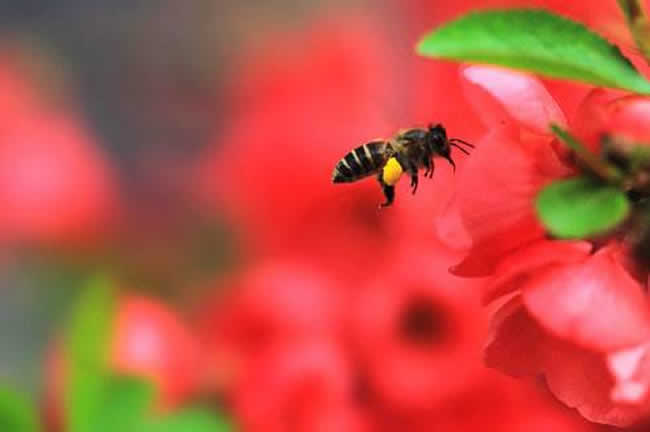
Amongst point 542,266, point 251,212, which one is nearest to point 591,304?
point 542,266

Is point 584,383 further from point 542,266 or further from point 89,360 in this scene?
point 89,360

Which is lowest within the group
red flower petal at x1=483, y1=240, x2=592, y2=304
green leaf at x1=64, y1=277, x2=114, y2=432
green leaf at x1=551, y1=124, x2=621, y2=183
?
red flower petal at x1=483, y1=240, x2=592, y2=304

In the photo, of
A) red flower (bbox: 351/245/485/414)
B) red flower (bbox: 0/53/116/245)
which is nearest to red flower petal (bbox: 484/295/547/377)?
red flower (bbox: 351/245/485/414)

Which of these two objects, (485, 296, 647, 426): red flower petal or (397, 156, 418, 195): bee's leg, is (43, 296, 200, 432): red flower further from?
(485, 296, 647, 426): red flower petal

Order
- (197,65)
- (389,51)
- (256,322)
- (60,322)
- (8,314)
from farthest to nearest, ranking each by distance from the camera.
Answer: (197,65), (389,51), (8,314), (60,322), (256,322)

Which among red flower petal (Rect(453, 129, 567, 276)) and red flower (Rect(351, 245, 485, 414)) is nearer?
red flower petal (Rect(453, 129, 567, 276))

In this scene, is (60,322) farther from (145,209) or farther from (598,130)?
(598,130)

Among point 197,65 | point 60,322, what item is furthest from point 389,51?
point 60,322
